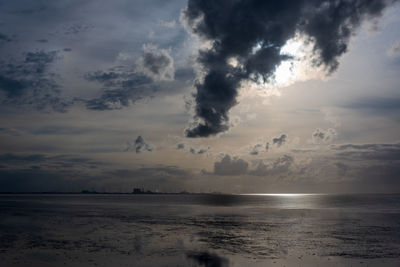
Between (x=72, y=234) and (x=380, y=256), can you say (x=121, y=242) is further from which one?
(x=380, y=256)

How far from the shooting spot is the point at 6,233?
53125 mm

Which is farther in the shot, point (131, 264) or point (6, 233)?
point (6, 233)

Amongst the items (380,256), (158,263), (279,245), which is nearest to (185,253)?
(158,263)

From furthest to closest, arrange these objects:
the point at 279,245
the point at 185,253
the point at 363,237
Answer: the point at 363,237 < the point at 279,245 < the point at 185,253

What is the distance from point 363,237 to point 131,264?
3763 cm

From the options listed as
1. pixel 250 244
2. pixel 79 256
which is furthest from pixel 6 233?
pixel 250 244

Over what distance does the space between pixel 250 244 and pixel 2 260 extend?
1159 inches

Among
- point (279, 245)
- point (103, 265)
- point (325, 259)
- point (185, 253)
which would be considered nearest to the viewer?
point (103, 265)

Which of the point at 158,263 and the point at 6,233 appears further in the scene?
the point at 6,233

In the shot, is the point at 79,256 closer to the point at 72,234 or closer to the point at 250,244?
the point at 72,234

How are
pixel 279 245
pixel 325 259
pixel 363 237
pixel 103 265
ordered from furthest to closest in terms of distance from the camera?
pixel 363 237 < pixel 279 245 < pixel 325 259 < pixel 103 265

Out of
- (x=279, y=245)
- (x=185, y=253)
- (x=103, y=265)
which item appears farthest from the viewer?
(x=279, y=245)

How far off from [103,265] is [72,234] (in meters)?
23.3

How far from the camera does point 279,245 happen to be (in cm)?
4366
